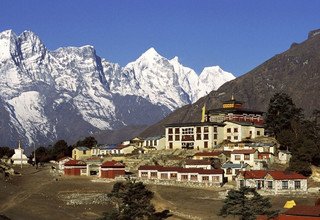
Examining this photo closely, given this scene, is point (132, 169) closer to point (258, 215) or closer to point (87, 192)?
point (87, 192)

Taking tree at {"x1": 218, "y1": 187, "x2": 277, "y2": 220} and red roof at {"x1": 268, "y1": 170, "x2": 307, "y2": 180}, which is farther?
red roof at {"x1": 268, "y1": 170, "x2": 307, "y2": 180}

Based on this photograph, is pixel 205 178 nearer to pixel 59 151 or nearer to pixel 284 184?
pixel 284 184

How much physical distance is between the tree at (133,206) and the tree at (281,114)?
5033 cm

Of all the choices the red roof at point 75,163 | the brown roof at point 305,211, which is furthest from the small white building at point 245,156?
the brown roof at point 305,211

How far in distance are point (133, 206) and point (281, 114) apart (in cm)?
6063

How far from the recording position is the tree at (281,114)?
151500 millimetres

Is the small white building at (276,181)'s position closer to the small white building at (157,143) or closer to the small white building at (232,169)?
the small white building at (232,169)

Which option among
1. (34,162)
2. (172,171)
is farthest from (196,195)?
(34,162)

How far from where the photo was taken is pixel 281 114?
153 metres

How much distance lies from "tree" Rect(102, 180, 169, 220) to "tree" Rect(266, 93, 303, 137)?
165ft

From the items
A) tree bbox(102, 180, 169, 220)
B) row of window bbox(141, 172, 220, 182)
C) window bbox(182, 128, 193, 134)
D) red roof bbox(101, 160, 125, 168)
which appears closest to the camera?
tree bbox(102, 180, 169, 220)

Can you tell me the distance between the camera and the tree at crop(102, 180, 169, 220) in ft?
322

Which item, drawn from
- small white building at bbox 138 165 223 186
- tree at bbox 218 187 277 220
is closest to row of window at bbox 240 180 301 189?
small white building at bbox 138 165 223 186

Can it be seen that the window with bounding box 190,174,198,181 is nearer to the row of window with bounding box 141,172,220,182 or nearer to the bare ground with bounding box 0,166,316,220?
the row of window with bounding box 141,172,220,182
